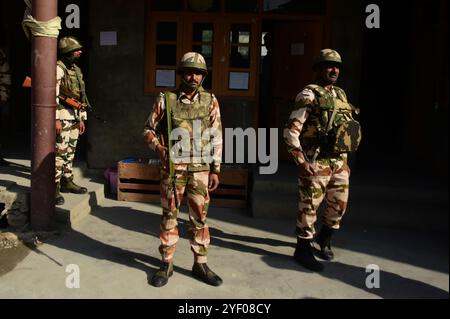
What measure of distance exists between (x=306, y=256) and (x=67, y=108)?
Result: 10.7 ft

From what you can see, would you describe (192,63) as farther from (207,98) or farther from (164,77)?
(164,77)

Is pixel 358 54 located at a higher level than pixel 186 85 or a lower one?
higher

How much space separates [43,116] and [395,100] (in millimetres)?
7464

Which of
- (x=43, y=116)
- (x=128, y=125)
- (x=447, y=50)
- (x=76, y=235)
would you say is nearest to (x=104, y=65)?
(x=128, y=125)

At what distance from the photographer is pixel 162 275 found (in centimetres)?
406

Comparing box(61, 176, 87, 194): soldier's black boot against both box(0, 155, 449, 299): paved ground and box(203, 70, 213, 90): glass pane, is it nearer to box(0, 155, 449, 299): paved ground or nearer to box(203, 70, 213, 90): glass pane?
box(0, 155, 449, 299): paved ground

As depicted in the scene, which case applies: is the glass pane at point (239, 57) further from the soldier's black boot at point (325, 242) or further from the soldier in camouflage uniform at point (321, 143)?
the soldier's black boot at point (325, 242)

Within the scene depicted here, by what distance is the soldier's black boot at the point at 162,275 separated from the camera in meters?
3.99

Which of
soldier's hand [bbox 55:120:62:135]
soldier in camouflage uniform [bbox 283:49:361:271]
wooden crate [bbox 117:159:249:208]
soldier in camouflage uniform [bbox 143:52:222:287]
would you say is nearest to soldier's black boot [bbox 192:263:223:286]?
soldier in camouflage uniform [bbox 143:52:222:287]

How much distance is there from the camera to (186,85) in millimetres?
4000

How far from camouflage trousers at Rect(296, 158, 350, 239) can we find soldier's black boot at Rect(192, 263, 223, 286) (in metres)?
0.99

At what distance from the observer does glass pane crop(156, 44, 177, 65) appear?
23.3ft

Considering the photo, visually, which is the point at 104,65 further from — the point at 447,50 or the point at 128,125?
the point at 447,50

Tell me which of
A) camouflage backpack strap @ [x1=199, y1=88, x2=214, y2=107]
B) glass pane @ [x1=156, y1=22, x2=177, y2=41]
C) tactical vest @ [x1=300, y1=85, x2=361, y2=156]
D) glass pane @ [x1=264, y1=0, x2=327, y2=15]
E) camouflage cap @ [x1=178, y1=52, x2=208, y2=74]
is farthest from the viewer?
glass pane @ [x1=156, y1=22, x2=177, y2=41]
